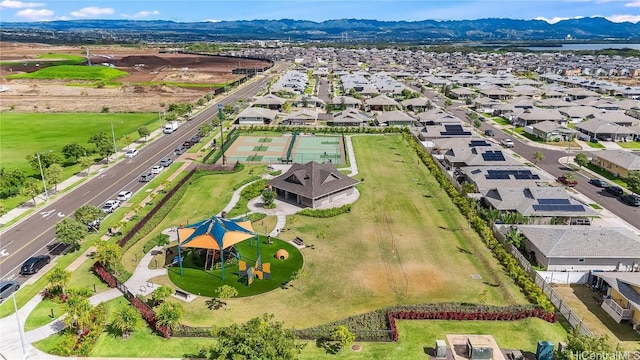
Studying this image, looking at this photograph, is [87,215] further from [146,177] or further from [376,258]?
[376,258]

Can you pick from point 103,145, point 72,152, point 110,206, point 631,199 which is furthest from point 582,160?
point 72,152

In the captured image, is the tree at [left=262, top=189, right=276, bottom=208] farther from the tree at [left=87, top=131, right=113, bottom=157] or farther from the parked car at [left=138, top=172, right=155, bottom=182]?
the tree at [left=87, top=131, right=113, bottom=157]

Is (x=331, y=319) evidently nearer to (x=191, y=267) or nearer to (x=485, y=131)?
(x=191, y=267)

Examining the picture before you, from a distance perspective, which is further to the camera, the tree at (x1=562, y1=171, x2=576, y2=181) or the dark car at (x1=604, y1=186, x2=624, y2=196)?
the tree at (x1=562, y1=171, x2=576, y2=181)

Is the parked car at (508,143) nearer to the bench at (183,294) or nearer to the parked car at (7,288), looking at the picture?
the bench at (183,294)

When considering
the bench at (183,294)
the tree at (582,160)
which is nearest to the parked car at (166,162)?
the bench at (183,294)

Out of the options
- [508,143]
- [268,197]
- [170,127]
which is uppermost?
[508,143]

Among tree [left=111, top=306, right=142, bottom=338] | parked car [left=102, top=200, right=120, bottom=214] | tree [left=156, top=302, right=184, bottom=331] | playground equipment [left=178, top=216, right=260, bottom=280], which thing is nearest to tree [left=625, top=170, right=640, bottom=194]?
playground equipment [left=178, top=216, right=260, bottom=280]
